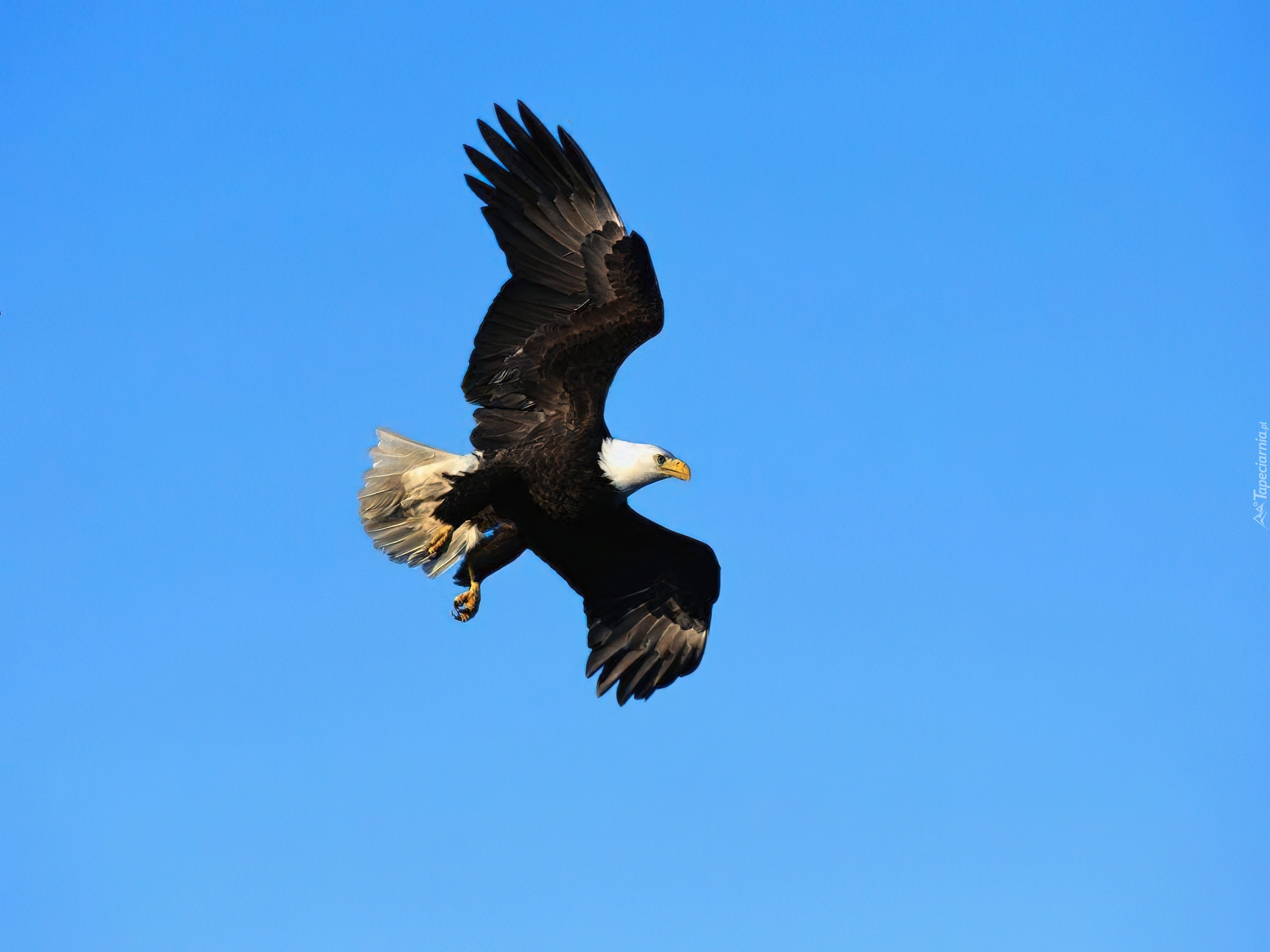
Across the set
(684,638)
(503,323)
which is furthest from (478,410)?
(684,638)

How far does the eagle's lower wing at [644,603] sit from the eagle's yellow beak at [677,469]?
68 cm

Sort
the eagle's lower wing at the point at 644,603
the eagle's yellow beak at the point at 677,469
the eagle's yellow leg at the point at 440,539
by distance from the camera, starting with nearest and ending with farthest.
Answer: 1. the eagle's yellow beak at the point at 677,469
2. the eagle's yellow leg at the point at 440,539
3. the eagle's lower wing at the point at 644,603

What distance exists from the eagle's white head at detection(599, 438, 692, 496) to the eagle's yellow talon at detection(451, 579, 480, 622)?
107cm

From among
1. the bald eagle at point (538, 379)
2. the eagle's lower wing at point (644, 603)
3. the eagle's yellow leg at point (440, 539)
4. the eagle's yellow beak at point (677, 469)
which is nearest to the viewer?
the bald eagle at point (538, 379)

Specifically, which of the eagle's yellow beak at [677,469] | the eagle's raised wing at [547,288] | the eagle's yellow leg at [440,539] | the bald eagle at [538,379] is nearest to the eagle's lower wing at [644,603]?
the bald eagle at [538,379]

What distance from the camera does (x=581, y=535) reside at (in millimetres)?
9711

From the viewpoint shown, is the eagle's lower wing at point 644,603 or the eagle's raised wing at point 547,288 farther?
the eagle's lower wing at point 644,603

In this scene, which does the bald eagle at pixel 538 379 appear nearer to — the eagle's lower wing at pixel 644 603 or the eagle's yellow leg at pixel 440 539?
the eagle's yellow leg at pixel 440 539

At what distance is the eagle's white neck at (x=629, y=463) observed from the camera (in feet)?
30.0

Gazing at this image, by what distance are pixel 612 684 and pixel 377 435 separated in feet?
6.54

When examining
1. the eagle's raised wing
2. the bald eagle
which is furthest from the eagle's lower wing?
the eagle's raised wing

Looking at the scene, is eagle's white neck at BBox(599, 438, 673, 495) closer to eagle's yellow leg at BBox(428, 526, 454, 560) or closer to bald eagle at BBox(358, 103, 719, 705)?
bald eagle at BBox(358, 103, 719, 705)

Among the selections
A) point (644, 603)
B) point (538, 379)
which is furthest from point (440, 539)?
point (644, 603)

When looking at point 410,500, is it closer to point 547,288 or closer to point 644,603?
point 547,288
